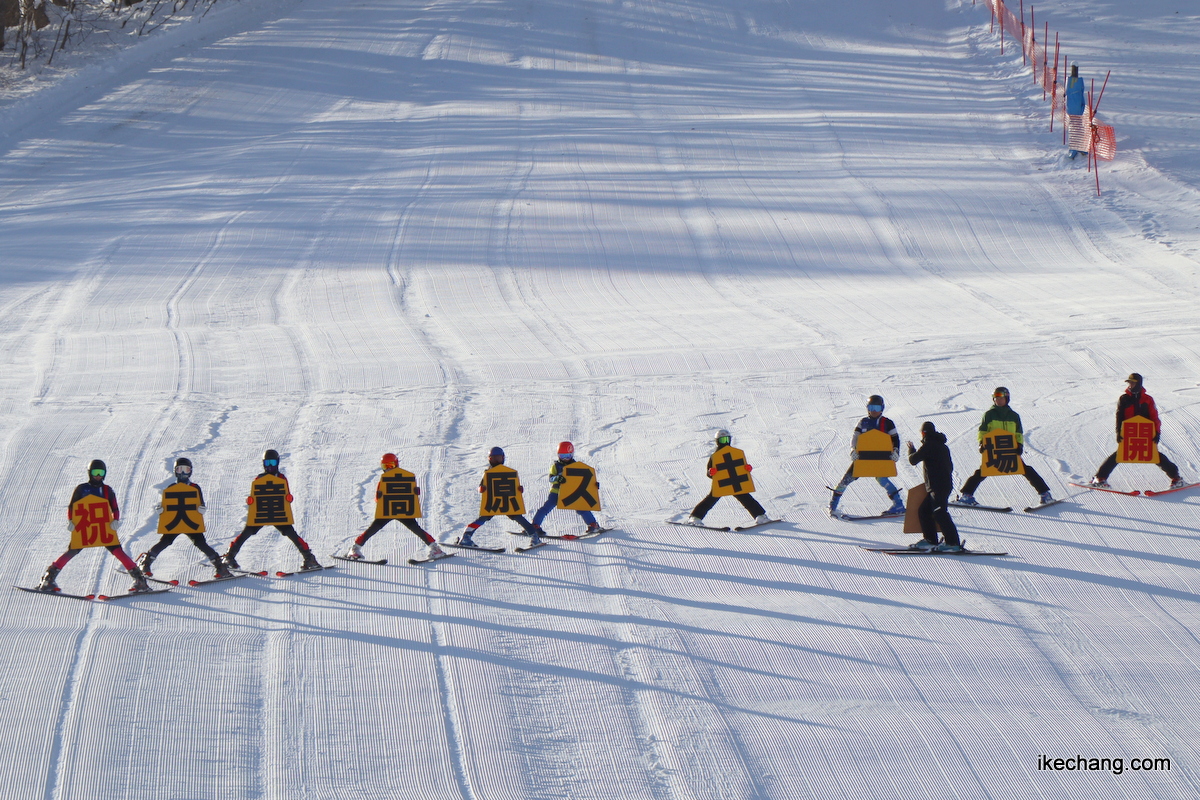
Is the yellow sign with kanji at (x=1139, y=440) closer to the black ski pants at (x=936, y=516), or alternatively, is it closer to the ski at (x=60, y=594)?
the black ski pants at (x=936, y=516)

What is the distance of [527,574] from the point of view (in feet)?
27.6

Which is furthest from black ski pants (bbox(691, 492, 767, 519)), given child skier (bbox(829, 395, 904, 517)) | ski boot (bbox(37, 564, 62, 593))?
ski boot (bbox(37, 564, 62, 593))

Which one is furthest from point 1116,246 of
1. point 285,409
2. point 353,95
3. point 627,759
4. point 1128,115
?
point 353,95

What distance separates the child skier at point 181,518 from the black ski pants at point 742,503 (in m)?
3.73

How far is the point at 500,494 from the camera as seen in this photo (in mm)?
8688

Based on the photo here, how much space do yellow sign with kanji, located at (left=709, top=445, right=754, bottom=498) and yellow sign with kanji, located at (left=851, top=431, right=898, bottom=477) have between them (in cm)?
95

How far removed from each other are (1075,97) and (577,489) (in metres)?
17.6

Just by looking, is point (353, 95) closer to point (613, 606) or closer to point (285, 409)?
point (285, 409)

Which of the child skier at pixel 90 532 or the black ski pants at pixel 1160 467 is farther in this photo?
the black ski pants at pixel 1160 467

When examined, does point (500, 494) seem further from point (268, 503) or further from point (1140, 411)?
point (1140, 411)

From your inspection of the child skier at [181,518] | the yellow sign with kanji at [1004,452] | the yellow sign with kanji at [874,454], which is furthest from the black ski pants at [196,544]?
the yellow sign with kanji at [1004,452]

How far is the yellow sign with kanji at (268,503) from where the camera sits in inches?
330

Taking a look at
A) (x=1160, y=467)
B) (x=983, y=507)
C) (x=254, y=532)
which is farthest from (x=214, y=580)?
(x=1160, y=467)

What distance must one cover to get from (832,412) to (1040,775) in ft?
20.8
